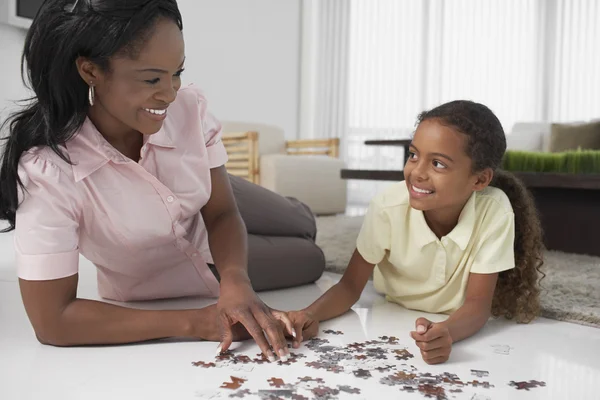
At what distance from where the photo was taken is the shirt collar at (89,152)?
4.76 feet

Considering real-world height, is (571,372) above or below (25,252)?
below

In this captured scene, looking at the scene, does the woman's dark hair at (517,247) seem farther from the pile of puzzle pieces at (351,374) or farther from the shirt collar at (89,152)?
the shirt collar at (89,152)

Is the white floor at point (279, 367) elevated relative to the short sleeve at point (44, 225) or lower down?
Answer: lower down

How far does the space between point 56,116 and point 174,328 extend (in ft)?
1.98

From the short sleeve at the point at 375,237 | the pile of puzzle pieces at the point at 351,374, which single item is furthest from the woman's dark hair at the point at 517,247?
the pile of puzzle pieces at the point at 351,374

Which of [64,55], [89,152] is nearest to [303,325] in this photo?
[89,152]

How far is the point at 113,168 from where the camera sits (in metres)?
1.51

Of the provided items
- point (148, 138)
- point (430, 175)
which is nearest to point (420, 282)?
point (430, 175)

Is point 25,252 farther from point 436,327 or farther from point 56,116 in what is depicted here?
point 436,327

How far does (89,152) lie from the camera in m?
1.47

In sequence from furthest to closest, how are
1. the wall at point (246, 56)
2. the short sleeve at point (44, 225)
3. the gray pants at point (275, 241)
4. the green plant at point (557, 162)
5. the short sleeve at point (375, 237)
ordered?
the wall at point (246, 56) → the green plant at point (557, 162) → the gray pants at point (275, 241) → the short sleeve at point (375, 237) → the short sleeve at point (44, 225)

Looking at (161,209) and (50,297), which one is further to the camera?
(161,209)

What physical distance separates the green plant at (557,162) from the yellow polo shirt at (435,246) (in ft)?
5.00

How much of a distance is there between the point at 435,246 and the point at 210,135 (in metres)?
0.77
